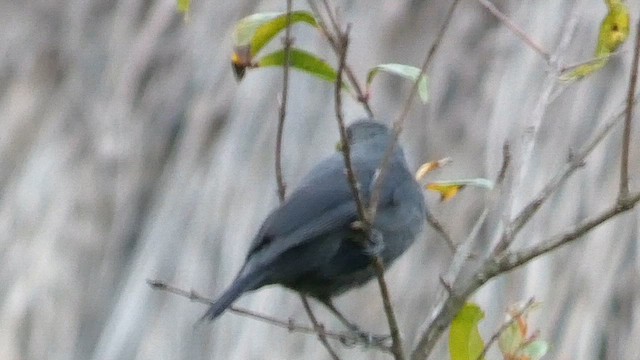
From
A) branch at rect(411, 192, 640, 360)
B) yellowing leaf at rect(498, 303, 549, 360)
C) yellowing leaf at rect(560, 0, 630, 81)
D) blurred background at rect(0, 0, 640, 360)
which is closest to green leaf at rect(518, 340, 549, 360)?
yellowing leaf at rect(498, 303, 549, 360)

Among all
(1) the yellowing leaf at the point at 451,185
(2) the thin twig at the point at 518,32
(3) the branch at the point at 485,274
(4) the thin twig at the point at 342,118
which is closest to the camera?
(4) the thin twig at the point at 342,118

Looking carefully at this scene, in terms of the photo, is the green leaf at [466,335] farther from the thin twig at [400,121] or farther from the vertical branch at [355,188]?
the thin twig at [400,121]

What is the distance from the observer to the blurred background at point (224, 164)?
283 cm

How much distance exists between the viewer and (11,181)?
343 centimetres

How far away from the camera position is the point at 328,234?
2.05m

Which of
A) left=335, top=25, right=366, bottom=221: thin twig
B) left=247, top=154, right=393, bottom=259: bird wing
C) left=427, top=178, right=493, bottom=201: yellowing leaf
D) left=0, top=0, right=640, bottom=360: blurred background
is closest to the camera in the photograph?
left=335, top=25, right=366, bottom=221: thin twig

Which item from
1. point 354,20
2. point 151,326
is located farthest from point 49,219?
point 354,20

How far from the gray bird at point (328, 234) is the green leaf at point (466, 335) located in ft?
0.90

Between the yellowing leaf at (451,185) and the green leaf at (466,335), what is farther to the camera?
the yellowing leaf at (451,185)

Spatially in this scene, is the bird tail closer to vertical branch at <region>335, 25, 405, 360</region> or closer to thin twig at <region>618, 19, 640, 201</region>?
vertical branch at <region>335, 25, 405, 360</region>

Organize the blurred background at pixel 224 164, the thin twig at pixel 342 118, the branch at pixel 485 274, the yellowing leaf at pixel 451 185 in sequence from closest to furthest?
the thin twig at pixel 342 118, the branch at pixel 485 274, the yellowing leaf at pixel 451 185, the blurred background at pixel 224 164

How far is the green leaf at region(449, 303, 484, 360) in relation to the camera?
1653 millimetres

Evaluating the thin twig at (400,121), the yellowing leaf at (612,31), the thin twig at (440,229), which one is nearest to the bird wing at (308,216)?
the thin twig at (440,229)

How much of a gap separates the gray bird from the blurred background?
2.06 ft
